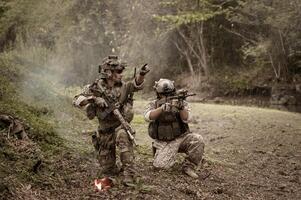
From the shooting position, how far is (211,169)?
785 centimetres

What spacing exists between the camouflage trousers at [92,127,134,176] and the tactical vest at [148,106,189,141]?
1124mm

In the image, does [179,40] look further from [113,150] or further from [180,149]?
[113,150]

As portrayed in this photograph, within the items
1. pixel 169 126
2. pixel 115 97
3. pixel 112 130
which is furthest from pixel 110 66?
pixel 169 126

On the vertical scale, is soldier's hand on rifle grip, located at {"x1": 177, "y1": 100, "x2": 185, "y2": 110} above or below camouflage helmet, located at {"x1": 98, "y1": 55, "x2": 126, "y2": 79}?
below

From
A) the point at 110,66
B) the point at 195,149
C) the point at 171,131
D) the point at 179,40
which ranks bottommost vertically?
the point at 195,149

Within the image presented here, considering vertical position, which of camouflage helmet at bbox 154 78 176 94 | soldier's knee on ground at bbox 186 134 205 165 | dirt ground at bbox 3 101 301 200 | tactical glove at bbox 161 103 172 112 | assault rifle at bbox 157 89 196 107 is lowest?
dirt ground at bbox 3 101 301 200

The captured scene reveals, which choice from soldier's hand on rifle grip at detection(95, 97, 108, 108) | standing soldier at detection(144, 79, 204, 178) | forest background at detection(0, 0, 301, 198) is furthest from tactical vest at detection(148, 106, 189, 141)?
forest background at detection(0, 0, 301, 198)

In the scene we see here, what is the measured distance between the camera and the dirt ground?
5.66 meters

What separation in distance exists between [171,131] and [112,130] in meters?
1.34

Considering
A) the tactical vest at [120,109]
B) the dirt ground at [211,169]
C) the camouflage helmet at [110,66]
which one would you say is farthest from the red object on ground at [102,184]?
the camouflage helmet at [110,66]

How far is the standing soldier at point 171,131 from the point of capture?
698 cm

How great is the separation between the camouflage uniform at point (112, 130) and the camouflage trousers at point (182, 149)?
102 centimetres

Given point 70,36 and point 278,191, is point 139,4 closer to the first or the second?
point 70,36

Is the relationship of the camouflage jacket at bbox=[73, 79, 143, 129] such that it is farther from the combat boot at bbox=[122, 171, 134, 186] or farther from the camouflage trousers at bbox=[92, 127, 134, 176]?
the combat boot at bbox=[122, 171, 134, 186]
